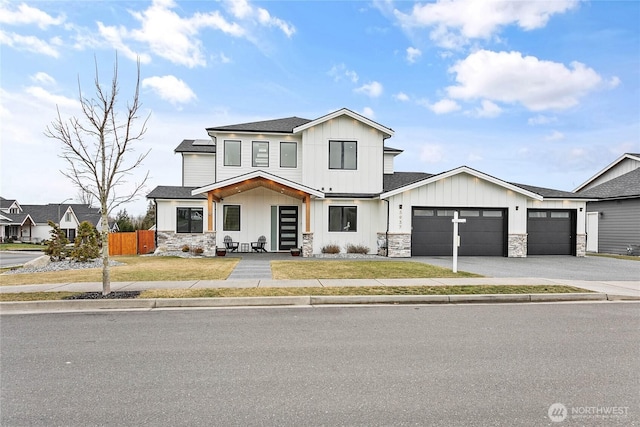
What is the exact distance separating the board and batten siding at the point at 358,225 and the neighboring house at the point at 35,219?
46.7 meters

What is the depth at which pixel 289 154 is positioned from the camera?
2130 centimetres

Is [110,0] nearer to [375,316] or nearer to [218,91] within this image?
[218,91]

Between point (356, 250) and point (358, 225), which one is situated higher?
point (358, 225)

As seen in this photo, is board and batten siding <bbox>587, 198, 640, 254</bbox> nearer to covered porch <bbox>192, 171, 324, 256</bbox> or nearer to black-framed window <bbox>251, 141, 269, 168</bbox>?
covered porch <bbox>192, 171, 324, 256</bbox>

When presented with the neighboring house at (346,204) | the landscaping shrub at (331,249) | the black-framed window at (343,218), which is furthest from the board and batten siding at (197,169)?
the landscaping shrub at (331,249)

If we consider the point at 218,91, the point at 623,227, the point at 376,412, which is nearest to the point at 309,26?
the point at 218,91

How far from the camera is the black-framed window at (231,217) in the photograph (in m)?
21.2

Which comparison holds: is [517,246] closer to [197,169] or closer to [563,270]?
[563,270]

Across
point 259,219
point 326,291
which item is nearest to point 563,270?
point 326,291

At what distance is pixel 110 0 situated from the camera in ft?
41.2

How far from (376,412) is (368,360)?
1424 millimetres

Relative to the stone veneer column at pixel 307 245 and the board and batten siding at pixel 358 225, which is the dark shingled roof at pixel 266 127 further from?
the stone veneer column at pixel 307 245

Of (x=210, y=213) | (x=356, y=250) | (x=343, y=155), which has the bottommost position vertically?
(x=356, y=250)

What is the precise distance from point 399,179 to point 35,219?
60.3 metres
